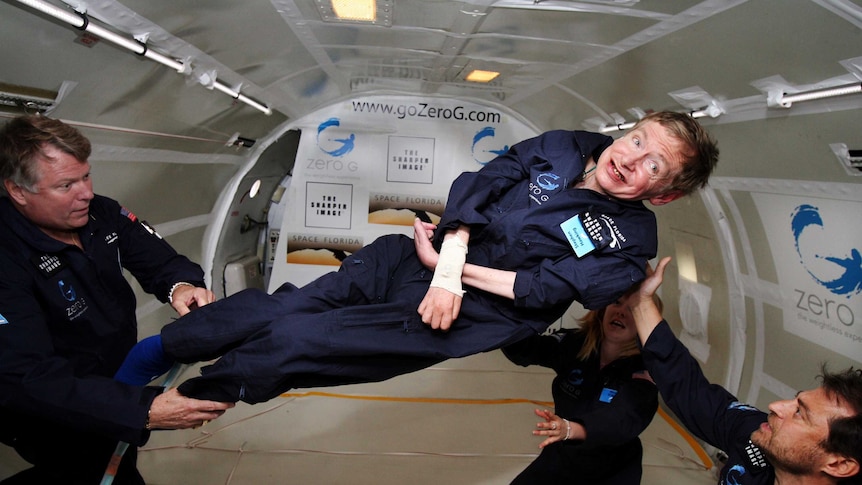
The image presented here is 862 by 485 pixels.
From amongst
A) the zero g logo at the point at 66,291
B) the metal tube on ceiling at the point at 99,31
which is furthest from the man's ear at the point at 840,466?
the metal tube on ceiling at the point at 99,31

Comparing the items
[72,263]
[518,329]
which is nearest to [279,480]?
[72,263]

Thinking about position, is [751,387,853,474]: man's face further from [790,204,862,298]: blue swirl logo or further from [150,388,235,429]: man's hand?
[150,388,235,429]: man's hand

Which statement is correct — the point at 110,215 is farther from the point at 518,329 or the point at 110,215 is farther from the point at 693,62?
the point at 693,62

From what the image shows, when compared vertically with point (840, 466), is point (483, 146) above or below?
above

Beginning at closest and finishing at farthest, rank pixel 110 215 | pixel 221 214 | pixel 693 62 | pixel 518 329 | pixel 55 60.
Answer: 1. pixel 518 329
2. pixel 55 60
3. pixel 110 215
4. pixel 693 62
5. pixel 221 214

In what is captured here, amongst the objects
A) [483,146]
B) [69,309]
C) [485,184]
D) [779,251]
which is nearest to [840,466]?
[485,184]

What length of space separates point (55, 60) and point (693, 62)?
2887 mm

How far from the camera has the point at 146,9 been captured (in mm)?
2135

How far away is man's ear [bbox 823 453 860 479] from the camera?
154 cm

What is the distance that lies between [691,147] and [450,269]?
0.95 meters

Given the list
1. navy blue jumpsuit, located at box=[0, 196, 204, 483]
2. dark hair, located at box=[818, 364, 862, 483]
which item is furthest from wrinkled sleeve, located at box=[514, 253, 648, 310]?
navy blue jumpsuit, located at box=[0, 196, 204, 483]

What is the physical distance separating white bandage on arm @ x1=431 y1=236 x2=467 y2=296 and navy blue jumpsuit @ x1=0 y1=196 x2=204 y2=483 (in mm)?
1112

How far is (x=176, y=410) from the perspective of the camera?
70.0 inches

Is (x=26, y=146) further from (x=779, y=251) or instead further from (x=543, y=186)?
(x=779, y=251)
